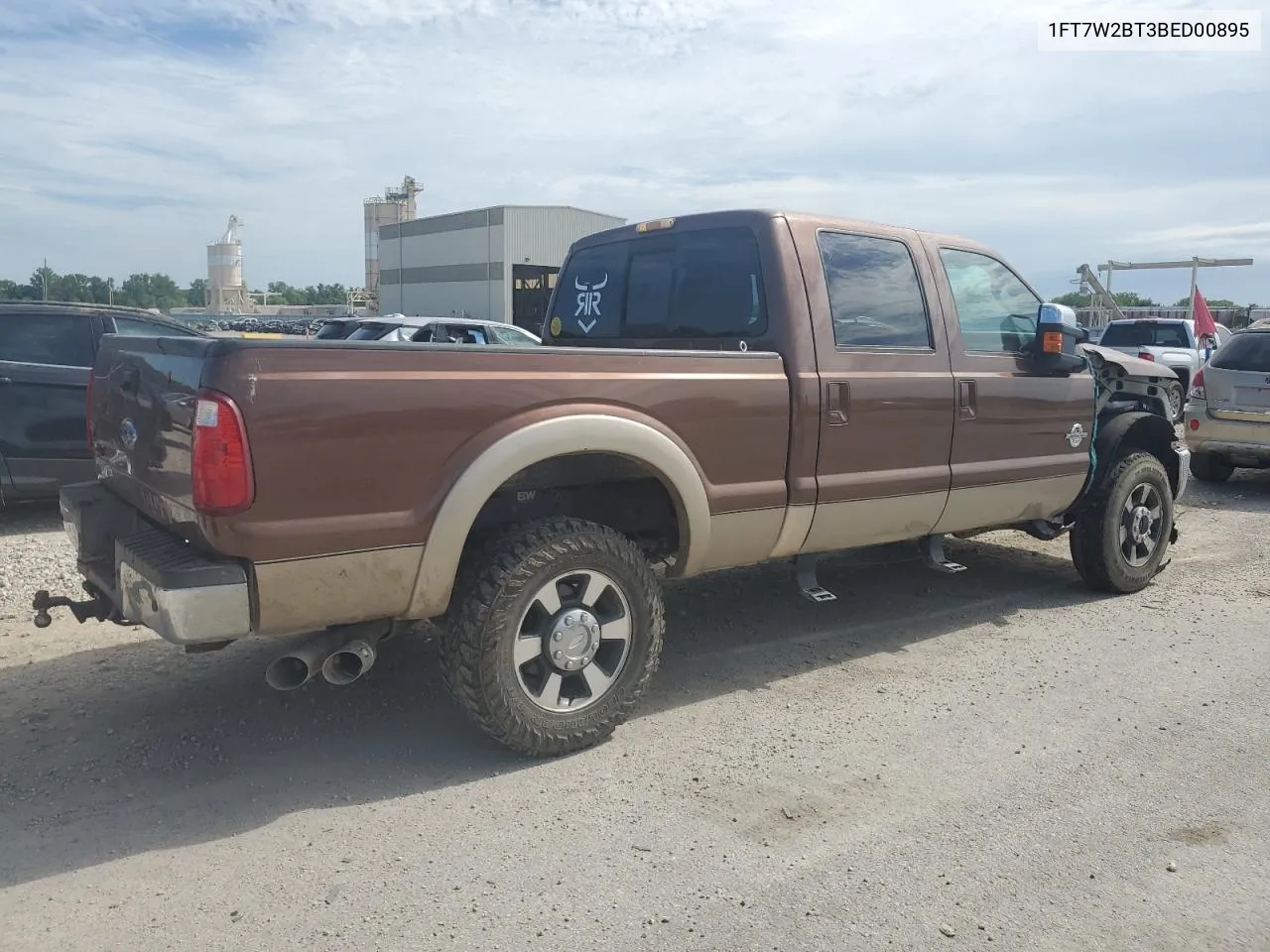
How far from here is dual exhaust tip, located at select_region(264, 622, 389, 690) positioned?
343cm

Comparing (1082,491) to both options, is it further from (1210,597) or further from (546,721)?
(546,721)

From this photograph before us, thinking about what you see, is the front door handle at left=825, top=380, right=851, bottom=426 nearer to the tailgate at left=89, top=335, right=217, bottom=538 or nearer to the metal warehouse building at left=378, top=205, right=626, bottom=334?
the tailgate at left=89, top=335, right=217, bottom=538

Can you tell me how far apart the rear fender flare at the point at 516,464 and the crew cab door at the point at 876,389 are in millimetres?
894

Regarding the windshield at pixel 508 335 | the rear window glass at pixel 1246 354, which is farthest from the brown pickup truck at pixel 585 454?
the windshield at pixel 508 335

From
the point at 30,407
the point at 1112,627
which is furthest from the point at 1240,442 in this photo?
the point at 30,407

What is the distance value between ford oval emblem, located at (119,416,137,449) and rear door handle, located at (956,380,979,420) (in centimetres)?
370

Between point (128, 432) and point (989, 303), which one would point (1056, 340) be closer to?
point (989, 303)

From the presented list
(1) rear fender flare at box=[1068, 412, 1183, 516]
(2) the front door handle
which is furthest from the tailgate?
(1) rear fender flare at box=[1068, 412, 1183, 516]

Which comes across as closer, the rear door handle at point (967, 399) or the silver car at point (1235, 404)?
the rear door handle at point (967, 399)

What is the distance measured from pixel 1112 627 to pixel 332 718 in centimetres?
413

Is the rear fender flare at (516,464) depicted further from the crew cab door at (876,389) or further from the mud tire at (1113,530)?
the mud tire at (1113,530)

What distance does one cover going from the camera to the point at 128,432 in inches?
150

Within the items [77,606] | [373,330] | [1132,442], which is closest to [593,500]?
[77,606]

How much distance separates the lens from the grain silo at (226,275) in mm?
92375
